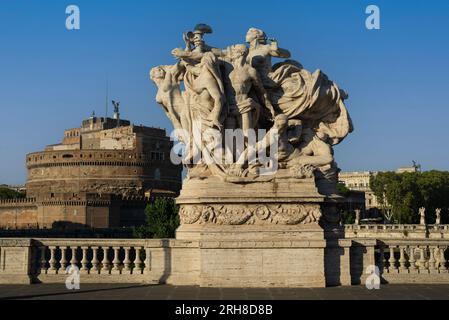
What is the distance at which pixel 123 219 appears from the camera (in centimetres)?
10094

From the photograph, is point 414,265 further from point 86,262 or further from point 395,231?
point 395,231

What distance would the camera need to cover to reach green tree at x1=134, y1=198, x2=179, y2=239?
5912cm

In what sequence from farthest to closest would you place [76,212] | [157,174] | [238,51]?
[157,174] < [76,212] < [238,51]

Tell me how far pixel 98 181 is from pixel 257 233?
99.4 metres

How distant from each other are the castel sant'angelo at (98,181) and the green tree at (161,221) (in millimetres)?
32138

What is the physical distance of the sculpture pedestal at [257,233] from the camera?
15102mm

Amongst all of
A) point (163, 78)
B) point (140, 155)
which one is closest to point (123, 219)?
point (140, 155)

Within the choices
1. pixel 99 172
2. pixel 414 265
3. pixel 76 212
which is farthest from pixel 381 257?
pixel 99 172

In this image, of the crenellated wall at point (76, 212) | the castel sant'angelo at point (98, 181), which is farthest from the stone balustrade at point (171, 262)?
the castel sant'angelo at point (98, 181)

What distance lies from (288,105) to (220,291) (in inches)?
186

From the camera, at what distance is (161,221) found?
61969 millimetres

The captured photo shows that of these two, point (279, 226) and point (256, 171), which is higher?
point (256, 171)

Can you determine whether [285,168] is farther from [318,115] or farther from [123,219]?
[123,219]

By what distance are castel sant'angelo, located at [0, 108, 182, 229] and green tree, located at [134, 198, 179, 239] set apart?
32138 millimetres
